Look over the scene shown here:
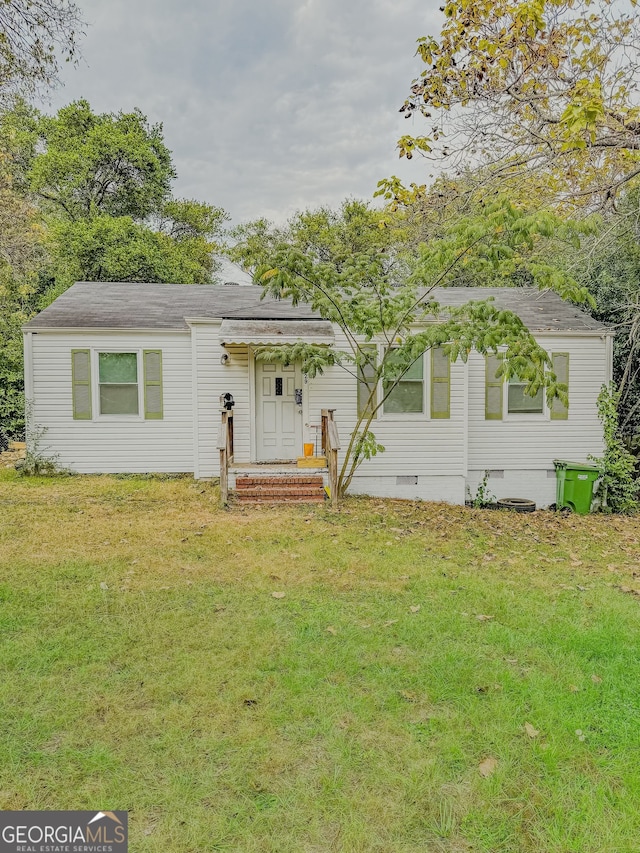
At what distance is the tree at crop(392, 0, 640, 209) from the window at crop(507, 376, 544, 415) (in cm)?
415

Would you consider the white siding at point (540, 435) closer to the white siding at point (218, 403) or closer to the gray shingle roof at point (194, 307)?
the gray shingle roof at point (194, 307)

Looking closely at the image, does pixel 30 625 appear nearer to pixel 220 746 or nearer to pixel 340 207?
pixel 220 746

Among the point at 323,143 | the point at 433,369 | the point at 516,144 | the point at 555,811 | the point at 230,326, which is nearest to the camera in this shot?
the point at 555,811

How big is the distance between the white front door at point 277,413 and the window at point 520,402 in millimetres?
4512

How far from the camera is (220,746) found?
8.43ft

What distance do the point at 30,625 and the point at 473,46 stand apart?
26.4ft

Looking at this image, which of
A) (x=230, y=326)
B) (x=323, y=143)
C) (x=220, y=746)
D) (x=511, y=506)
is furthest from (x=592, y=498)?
(x=323, y=143)

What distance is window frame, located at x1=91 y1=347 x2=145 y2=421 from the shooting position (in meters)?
10.0

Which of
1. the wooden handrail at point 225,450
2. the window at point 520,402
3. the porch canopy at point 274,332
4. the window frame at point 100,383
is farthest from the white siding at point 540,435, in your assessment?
the window frame at point 100,383

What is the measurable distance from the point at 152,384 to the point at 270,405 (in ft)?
8.16

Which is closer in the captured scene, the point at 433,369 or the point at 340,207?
the point at 433,369

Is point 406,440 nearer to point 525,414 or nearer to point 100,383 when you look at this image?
point 525,414

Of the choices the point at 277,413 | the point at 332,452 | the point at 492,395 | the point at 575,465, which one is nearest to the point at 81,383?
the point at 277,413

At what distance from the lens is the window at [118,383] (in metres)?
10.1
